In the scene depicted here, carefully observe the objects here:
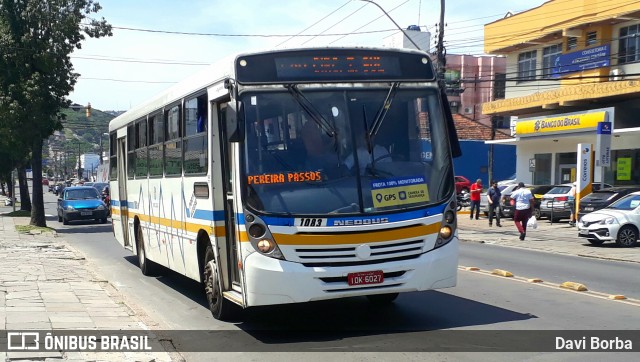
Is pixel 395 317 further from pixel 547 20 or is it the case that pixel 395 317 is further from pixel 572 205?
pixel 547 20

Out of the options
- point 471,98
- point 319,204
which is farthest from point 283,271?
point 471,98

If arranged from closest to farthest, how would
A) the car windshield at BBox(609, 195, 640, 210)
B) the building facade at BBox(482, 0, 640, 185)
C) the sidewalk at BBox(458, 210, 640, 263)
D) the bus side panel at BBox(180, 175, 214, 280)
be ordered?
the bus side panel at BBox(180, 175, 214, 280)
the sidewalk at BBox(458, 210, 640, 263)
the car windshield at BBox(609, 195, 640, 210)
the building facade at BBox(482, 0, 640, 185)

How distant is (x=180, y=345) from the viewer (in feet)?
27.0

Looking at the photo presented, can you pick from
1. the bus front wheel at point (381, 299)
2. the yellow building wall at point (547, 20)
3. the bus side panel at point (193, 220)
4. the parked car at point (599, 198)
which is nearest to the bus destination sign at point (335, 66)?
the bus side panel at point (193, 220)

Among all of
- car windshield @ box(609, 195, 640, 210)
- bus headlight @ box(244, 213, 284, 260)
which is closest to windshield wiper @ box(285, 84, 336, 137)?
bus headlight @ box(244, 213, 284, 260)

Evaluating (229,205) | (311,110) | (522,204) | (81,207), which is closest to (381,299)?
(229,205)

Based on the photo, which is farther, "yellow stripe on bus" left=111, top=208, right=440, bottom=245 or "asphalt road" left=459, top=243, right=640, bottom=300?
"asphalt road" left=459, top=243, right=640, bottom=300

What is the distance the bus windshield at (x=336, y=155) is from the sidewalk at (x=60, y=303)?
7.26 ft

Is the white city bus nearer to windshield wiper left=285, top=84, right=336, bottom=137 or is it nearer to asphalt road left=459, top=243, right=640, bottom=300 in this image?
windshield wiper left=285, top=84, right=336, bottom=137

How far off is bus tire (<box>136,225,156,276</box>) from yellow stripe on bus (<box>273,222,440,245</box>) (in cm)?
713

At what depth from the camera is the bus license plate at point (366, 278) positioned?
784cm

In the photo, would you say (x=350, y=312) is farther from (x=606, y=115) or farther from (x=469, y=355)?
(x=606, y=115)

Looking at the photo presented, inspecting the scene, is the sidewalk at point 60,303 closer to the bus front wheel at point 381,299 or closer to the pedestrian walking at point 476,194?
the bus front wheel at point 381,299

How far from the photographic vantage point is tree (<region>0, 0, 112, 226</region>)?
86.6 ft
